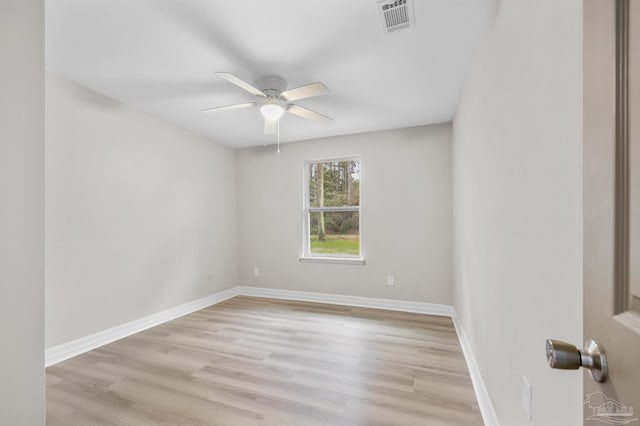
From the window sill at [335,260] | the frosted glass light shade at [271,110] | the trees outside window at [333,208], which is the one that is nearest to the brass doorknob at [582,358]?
the frosted glass light shade at [271,110]

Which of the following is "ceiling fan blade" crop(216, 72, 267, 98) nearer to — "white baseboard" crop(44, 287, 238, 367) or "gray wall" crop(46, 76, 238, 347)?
"gray wall" crop(46, 76, 238, 347)

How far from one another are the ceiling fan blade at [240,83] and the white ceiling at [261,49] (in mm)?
182

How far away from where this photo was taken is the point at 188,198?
12.8 ft

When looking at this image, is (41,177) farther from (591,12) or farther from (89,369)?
(89,369)

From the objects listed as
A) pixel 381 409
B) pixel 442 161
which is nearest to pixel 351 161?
pixel 442 161

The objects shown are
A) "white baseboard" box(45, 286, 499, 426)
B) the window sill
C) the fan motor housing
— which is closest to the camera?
"white baseboard" box(45, 286, 499, 426)

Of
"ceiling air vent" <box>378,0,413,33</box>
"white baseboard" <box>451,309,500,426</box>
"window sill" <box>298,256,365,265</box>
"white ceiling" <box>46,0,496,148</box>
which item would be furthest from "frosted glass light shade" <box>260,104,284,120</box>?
"white baseboard" <box>451,309,500,426</box>

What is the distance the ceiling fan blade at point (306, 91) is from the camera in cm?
221

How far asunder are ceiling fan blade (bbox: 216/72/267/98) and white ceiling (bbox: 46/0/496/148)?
0.18 metres

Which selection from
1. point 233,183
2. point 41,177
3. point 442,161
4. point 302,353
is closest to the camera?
point 41,177

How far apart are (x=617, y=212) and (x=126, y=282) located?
3.75 metres

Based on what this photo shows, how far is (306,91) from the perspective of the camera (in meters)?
2.31

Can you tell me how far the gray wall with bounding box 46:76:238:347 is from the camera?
2.50m

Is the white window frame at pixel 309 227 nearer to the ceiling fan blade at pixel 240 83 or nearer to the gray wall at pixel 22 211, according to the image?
the ceiling fan blade at pixel 240 83
